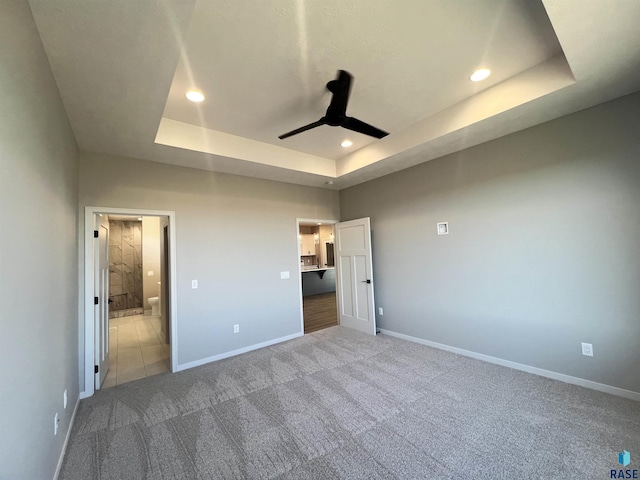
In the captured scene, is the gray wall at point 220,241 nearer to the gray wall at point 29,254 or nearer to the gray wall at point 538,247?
the gray wall at point 29,254

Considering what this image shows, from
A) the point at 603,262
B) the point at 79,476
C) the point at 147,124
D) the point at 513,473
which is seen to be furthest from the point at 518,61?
the point at 79,476

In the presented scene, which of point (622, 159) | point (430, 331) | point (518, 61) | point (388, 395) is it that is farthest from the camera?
point (430, 331)

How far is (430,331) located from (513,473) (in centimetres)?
230

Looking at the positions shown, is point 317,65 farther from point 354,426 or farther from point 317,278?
point 317,278

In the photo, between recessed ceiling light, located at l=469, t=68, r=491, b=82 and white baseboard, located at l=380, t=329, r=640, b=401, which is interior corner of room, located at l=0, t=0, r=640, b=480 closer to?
white baseboard, located at l=380, t=329, r=640, b=401

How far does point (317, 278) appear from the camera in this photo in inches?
344

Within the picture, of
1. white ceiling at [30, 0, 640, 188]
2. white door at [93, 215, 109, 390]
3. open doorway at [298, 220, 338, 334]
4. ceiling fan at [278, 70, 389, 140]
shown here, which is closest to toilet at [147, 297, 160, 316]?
white door at [93, 215, 109, 390]

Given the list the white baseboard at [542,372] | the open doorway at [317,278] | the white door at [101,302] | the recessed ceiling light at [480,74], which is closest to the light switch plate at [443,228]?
the white baseboard at [542,372]

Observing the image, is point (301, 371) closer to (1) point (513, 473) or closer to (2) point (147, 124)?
(1) point (513, 473)

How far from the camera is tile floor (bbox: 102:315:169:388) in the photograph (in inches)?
136

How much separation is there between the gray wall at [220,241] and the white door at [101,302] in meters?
0.53

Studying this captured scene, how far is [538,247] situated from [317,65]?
116 inches

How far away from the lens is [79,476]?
1.84 m

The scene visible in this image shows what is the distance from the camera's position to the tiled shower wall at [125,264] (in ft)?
23.2
